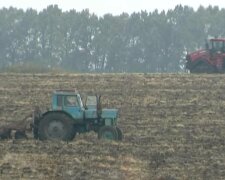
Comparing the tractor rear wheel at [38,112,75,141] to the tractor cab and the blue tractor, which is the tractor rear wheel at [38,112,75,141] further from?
the tractor cab

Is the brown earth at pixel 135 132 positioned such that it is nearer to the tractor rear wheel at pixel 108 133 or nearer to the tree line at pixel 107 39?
the tractor rear wheel at pixel 108 133

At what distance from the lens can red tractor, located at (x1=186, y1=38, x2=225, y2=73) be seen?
143 ft

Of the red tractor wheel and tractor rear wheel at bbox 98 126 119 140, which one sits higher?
the red tractor wheel

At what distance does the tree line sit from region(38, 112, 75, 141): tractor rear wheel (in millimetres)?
54377

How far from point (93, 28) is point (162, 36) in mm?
7067

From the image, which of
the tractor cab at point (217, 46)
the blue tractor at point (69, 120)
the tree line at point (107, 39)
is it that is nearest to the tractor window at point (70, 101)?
the blue tractor at point (69, 120)

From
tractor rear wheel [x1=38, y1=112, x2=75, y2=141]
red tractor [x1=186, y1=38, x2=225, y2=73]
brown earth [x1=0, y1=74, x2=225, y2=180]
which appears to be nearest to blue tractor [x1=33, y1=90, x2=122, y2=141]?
tractor rear wheel [x1=38, y1=112, x2=75, y2=141]

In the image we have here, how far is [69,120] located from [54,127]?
44cm

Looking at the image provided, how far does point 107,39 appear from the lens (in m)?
84.4

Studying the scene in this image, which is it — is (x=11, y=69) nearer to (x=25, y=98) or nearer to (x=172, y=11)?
(x=25, y=98)

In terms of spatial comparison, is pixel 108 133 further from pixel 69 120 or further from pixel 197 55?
pixel 197 55

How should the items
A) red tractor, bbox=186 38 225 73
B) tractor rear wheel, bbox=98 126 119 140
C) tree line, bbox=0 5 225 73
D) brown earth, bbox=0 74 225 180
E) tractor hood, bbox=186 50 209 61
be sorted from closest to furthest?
brown earth, bbox=0 74 225 180, tractor rear wheel, bbox=98 126 119 140, red tractor, bbox=186 38 225 73, tractor hood, bbox=186 50 209 61, tree line, bbox=0 5 225 73

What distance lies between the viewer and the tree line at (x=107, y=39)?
271 feet

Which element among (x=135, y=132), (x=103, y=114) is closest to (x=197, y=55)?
(x=135, y=132)
